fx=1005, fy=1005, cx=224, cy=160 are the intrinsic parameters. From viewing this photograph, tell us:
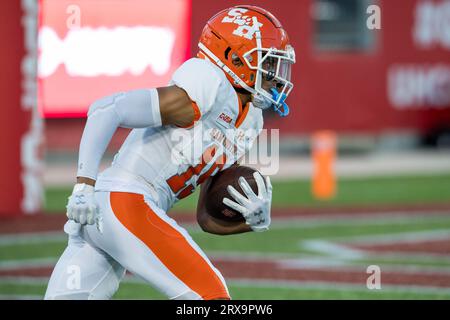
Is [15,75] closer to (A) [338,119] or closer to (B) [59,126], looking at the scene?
(B) [59,126]

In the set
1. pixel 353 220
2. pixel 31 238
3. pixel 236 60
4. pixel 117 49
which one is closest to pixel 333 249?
pixel 353 220

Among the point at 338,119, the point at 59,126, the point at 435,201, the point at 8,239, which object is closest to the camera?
the point at 8,239

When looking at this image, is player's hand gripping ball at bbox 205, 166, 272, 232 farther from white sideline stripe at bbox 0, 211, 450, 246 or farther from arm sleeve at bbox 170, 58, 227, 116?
A: white sideline stripe at bbox 0, 211, 450, 246

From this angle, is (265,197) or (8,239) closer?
(265,197)

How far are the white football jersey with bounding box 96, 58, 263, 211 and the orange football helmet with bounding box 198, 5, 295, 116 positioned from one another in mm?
90

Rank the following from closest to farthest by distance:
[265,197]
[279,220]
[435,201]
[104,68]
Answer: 1. [265,197]
2. [279,220]
3. [435,201]
4. [104,68]

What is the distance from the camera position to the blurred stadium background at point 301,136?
794 centimetres

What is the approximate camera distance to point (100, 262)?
4359 mm

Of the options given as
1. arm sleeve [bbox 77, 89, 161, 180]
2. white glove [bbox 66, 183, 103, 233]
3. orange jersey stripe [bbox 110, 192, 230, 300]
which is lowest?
orange jersey stripe [bbox 110, 192, 230, 300]

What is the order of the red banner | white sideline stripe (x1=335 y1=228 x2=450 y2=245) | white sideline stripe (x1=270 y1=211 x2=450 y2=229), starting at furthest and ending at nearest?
the red banner < white sideline stripe (x1=270 y1=211 x2=450 y2=229) < white sideline stripe (x1=335 y1=228 x2=450 y2=245)

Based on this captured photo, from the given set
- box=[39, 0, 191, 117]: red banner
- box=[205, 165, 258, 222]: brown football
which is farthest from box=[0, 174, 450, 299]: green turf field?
box=[205, 165, 258, 222]: brown football

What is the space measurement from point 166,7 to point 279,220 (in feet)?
16.2

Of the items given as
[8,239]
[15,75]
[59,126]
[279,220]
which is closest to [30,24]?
[15,75]

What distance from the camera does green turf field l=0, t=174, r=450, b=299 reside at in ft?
22.5
